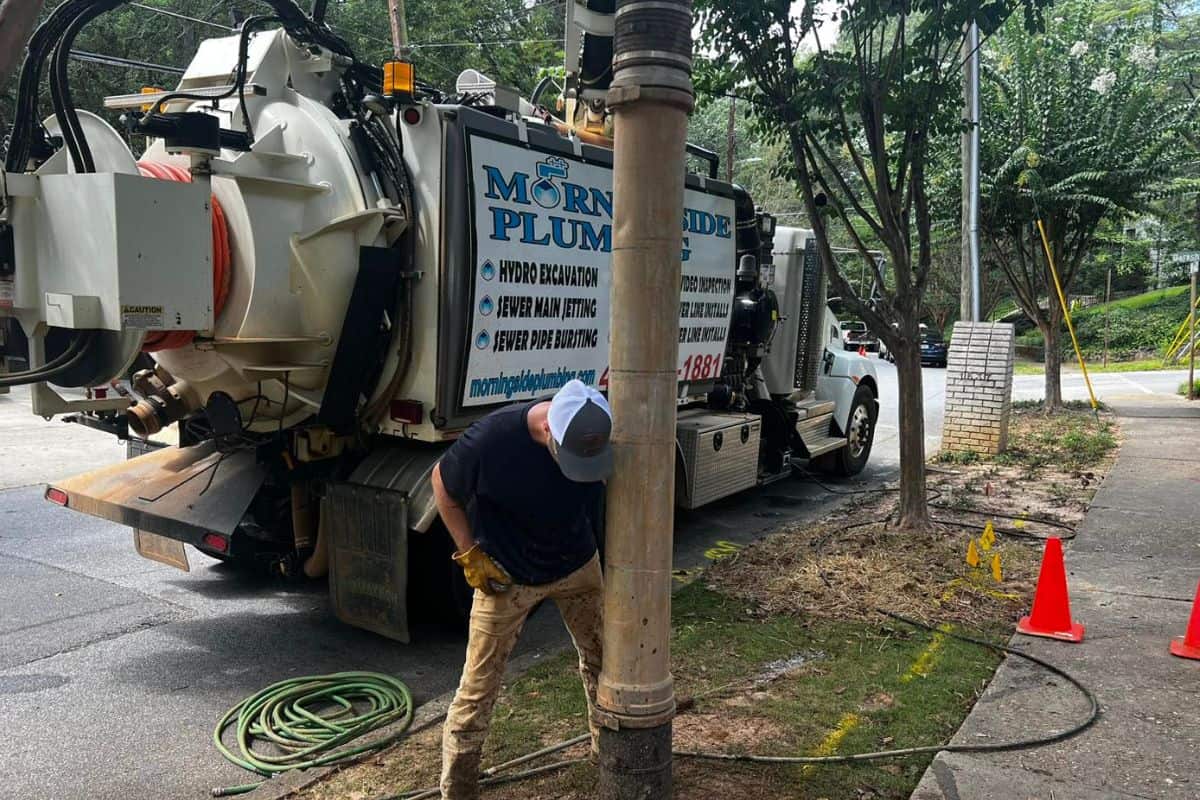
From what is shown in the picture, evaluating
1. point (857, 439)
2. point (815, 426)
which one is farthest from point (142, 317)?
point (857, 439)

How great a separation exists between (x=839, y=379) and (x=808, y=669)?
605 centimetres

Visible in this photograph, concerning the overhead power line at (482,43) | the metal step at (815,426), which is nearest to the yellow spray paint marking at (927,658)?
the metal step at (815,426)

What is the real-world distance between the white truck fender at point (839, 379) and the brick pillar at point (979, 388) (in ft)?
4.81

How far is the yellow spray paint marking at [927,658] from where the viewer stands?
4512 millimetres

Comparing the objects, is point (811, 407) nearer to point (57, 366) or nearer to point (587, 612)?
point (587, 612)

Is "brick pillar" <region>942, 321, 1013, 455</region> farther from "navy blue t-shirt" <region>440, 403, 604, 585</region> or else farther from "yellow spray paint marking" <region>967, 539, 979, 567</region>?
"navy blue t-shirt" <region>440, 403, 604, 585</region>

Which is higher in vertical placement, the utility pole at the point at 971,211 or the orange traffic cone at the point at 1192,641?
the utility pole at the point at 971,211

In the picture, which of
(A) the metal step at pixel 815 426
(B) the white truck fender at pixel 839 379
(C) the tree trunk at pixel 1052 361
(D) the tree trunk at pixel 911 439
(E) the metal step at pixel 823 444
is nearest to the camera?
(D) the tree trunk at pixel 911 439

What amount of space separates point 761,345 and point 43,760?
239 inches

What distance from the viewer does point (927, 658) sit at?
4.73 m

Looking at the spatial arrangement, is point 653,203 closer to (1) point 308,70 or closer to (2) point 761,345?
(1) point 308,70

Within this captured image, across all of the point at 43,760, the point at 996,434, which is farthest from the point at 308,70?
the point at 996,434

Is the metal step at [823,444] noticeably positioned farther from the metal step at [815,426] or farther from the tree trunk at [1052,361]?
the tree trunk at [1052,361]

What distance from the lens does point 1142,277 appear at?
39625mm
